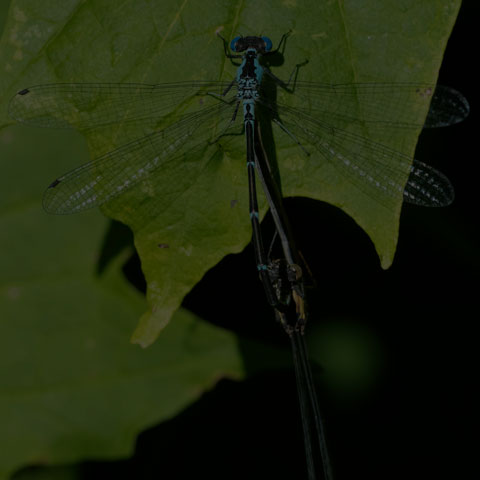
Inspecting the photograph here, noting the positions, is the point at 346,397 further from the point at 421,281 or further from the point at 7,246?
the point at 7,246

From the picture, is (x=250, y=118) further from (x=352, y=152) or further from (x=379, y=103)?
(x=379, y=103)

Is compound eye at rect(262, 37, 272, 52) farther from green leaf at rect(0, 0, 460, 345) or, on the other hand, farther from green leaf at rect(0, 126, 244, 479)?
green leaf at rect(0, 126, 244, 479)

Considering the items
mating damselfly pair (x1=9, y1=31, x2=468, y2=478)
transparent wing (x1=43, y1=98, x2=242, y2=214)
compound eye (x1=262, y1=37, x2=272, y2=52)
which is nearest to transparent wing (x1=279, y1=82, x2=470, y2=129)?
mating damselfly pair (x1=9, y1=31, x2=468, y2=478)

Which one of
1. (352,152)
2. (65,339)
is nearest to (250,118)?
(352,152)

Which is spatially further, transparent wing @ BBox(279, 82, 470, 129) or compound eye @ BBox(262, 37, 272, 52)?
compound eye @ BBox(262, 37, 272, 52)

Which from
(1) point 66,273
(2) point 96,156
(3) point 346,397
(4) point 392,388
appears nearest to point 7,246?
(1) point 66,273

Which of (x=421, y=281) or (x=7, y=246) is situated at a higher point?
(x=7, y=246)
